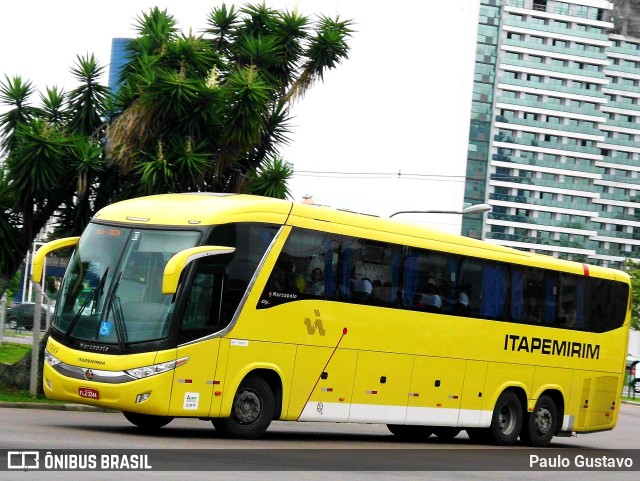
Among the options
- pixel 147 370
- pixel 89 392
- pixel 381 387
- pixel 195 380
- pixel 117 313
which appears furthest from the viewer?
pixel 381 387

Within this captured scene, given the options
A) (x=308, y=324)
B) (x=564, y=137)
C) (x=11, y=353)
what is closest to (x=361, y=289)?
(x=308, y=324)

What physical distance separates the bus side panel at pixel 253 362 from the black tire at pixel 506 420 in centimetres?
539

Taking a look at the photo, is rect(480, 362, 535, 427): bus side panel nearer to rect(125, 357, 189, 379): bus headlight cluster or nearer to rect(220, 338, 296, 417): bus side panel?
rect(220, 338, 296, 417): bus side panel

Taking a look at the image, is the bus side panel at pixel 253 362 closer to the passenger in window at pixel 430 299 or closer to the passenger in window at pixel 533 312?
the passenger in window at pixel 430 299

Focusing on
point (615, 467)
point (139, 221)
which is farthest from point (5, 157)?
point (615, 467)

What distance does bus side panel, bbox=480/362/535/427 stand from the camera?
21234 mm

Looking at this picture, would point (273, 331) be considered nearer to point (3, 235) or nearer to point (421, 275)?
point (421, 275)

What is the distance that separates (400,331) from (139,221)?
15.5 feet

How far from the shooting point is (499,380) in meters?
21.5

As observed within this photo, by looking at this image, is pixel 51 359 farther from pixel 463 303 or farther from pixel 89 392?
pixel 463 303

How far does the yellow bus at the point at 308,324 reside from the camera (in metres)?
16.0

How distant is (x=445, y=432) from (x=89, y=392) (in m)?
8.40

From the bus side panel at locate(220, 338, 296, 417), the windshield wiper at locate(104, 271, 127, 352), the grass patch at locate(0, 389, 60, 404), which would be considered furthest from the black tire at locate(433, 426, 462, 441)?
the windshield wiper at locate(104, 271, 127, 352)

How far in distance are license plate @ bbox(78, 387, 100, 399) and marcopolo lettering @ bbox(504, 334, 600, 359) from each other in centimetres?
806
